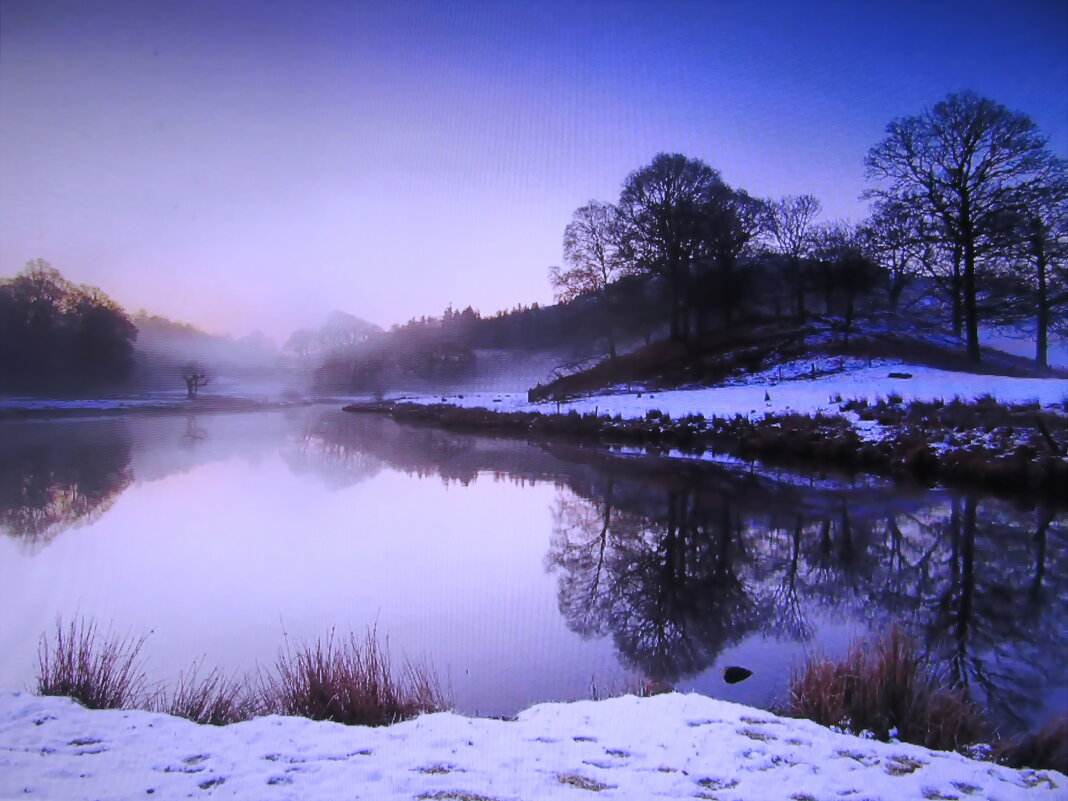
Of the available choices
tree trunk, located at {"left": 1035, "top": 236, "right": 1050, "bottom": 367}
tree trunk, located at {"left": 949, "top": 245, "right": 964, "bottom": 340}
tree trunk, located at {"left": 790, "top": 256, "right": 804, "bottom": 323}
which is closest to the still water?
tree trunk, located at {"left": 949, "top": 245, "right": 964, "bottom": 340}

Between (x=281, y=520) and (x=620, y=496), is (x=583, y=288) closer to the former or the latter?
(x=620, y=496)

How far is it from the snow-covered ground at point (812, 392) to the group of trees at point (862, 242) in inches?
35.2

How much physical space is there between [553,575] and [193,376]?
14.2m

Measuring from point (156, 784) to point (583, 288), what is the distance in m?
26.0

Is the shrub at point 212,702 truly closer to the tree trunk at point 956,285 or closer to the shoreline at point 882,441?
the shoreline at point 882,441

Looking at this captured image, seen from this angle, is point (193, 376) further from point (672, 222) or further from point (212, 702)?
point (672, 222)

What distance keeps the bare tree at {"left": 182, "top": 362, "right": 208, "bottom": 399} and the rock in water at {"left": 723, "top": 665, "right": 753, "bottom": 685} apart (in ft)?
50.7

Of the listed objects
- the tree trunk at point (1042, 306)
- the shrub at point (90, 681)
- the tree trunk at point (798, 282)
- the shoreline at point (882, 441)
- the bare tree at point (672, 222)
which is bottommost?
the shrub at point (90, 681)

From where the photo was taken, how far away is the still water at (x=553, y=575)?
4.18 metres

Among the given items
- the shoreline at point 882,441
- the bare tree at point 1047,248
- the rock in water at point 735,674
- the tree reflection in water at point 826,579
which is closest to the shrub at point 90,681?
the tree reflection in water at point 826,579

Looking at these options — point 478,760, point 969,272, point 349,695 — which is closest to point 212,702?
point 349,695

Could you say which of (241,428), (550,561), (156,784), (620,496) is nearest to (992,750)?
(156,784)

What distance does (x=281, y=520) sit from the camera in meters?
8.58

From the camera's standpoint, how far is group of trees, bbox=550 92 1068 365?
8188 mm
